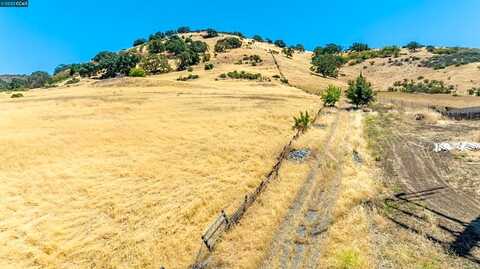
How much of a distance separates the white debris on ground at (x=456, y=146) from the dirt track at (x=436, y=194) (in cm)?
71

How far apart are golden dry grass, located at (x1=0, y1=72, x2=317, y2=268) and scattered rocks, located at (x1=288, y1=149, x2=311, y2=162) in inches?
79.4

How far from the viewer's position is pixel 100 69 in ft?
412

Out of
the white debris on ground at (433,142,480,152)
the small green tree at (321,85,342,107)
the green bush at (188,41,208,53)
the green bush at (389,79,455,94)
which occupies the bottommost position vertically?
the white debris on ground at (433,142,480,152)

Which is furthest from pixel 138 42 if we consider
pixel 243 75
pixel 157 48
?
pixel 243 75

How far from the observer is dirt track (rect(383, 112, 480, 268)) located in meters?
19.8

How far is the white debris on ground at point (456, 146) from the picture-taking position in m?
34.5

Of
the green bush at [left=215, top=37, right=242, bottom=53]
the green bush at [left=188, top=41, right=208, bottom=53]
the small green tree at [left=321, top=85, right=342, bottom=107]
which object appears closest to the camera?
the small green tree at [left=321, top=85, right=342, bottom=107]

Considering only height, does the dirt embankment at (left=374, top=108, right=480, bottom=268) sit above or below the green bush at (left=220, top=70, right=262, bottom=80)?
below

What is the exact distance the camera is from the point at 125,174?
31578 millimetres

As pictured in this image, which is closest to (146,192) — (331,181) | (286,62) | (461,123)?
(331,181)

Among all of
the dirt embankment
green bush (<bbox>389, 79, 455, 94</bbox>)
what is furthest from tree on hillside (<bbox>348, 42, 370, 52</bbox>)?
the dirt embankment

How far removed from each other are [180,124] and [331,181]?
26.2 meters

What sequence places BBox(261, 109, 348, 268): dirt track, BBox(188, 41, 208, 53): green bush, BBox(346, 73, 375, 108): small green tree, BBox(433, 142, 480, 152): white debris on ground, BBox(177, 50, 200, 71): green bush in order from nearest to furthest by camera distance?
BBox(261, 109, 348, 268): dirt track, BBox(433, 142, 480, 152): white debris on ground, BBox(346, 73, 375, 108): small green tree, BBox(177, 50, 200, 71): green bush, BBox(188, 41, 208, 53): green bush

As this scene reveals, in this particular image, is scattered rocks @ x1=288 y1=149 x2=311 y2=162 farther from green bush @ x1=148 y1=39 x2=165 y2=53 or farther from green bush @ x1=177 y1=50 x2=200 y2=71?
green bush @ x1=148 y1=39 x2=165 y2=53
